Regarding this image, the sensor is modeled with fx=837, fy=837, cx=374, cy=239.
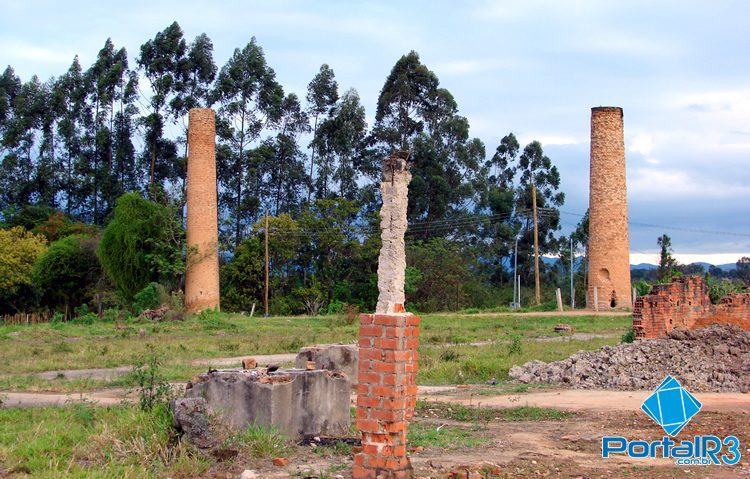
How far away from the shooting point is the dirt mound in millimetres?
13484

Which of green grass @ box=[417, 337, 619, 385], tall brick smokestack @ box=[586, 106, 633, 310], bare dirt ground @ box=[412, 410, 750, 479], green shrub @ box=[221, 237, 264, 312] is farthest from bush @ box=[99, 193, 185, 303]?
bare dirt ground @ box=[412, 410, 750, 479]

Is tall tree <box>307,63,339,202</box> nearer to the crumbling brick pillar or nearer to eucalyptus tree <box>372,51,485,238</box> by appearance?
eucalyptus tree <box>372,51,485,238</box>

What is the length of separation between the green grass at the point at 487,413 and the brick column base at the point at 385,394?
3.64 meters

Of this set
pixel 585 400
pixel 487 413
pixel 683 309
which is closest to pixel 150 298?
pixel 683 309

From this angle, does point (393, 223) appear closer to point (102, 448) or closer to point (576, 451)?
point (576, 451)

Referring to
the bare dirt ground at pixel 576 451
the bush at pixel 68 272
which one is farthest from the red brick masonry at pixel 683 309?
the bush at pixel 68 272

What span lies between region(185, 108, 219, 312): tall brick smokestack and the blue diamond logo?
84.8 ft

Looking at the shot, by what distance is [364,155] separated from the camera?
46.2 m

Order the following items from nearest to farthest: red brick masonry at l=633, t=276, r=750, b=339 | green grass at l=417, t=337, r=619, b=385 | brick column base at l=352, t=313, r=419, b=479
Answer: brick column base at l=352, t=313, r=419, b=479, green grass at l=417, t=337, r=619, b=385, red brick masonry at l=633, t=276, r=750, b=339

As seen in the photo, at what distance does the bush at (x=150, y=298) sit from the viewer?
111 feet

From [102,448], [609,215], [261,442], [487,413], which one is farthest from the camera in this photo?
[609,215]

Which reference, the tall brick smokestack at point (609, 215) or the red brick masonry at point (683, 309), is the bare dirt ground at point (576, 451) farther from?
the tall brick smokestack at point (609, 215)

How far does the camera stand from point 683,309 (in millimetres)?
16484

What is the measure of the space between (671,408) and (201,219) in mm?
27169
